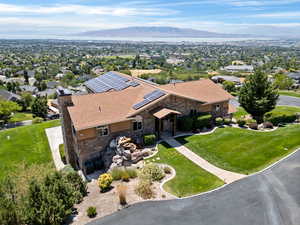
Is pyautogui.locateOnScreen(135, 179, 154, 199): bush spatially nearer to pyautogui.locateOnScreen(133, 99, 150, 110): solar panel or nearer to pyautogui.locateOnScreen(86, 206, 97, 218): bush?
pyautogui.locateOnScreen(86, 206, 97, 218): bush

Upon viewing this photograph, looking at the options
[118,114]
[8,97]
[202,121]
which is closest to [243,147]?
[202,121]

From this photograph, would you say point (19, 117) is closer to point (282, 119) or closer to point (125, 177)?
point (125, 177)

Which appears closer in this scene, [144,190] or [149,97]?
[144,190]

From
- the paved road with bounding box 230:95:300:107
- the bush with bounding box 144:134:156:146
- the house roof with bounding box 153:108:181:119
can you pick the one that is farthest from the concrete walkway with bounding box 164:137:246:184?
the paved road with bounding box 230:95:300:107

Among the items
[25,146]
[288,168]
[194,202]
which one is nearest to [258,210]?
[194,202]

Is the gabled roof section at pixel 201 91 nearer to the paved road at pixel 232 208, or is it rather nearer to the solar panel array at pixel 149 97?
the solar panel array at pixel 149 97

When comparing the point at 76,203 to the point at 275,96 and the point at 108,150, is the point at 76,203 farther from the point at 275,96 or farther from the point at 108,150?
the point at 275,96
